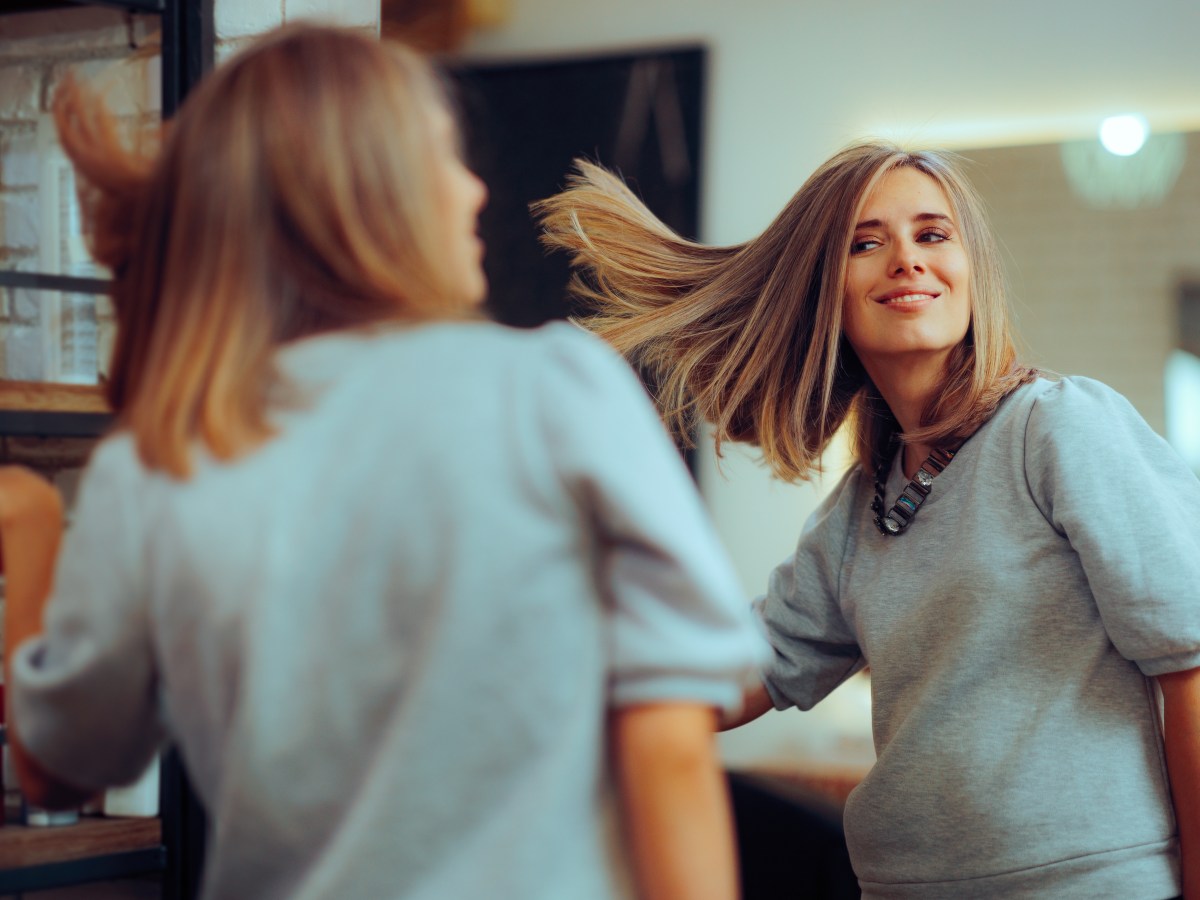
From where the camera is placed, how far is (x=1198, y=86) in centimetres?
318

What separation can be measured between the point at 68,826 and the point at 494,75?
265cm

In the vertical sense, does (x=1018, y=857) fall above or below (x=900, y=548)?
below

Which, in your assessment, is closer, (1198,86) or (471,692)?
(471,692)

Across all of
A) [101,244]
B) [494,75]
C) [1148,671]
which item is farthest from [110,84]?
[494,75]

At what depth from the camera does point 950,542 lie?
1430 mm

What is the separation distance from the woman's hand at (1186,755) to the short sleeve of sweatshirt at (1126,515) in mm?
30

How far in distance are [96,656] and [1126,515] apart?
981mm

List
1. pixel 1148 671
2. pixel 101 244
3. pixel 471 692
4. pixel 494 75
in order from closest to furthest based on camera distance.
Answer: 1. pixel 471 692
2. pixel 101 244
3. pixel 1148 671
4. pixel 494 75

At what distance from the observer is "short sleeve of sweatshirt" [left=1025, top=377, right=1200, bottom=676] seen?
4.13 feet

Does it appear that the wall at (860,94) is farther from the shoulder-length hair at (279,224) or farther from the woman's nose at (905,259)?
the shoulder-length hair at (279,224)

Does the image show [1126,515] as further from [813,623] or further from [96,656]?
[96,656]

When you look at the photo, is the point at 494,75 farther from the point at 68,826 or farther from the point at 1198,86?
the point at 68,826

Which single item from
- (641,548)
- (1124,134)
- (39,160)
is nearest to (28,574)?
(641,548)

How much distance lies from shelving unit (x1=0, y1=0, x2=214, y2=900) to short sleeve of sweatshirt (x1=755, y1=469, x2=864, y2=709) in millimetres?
745
